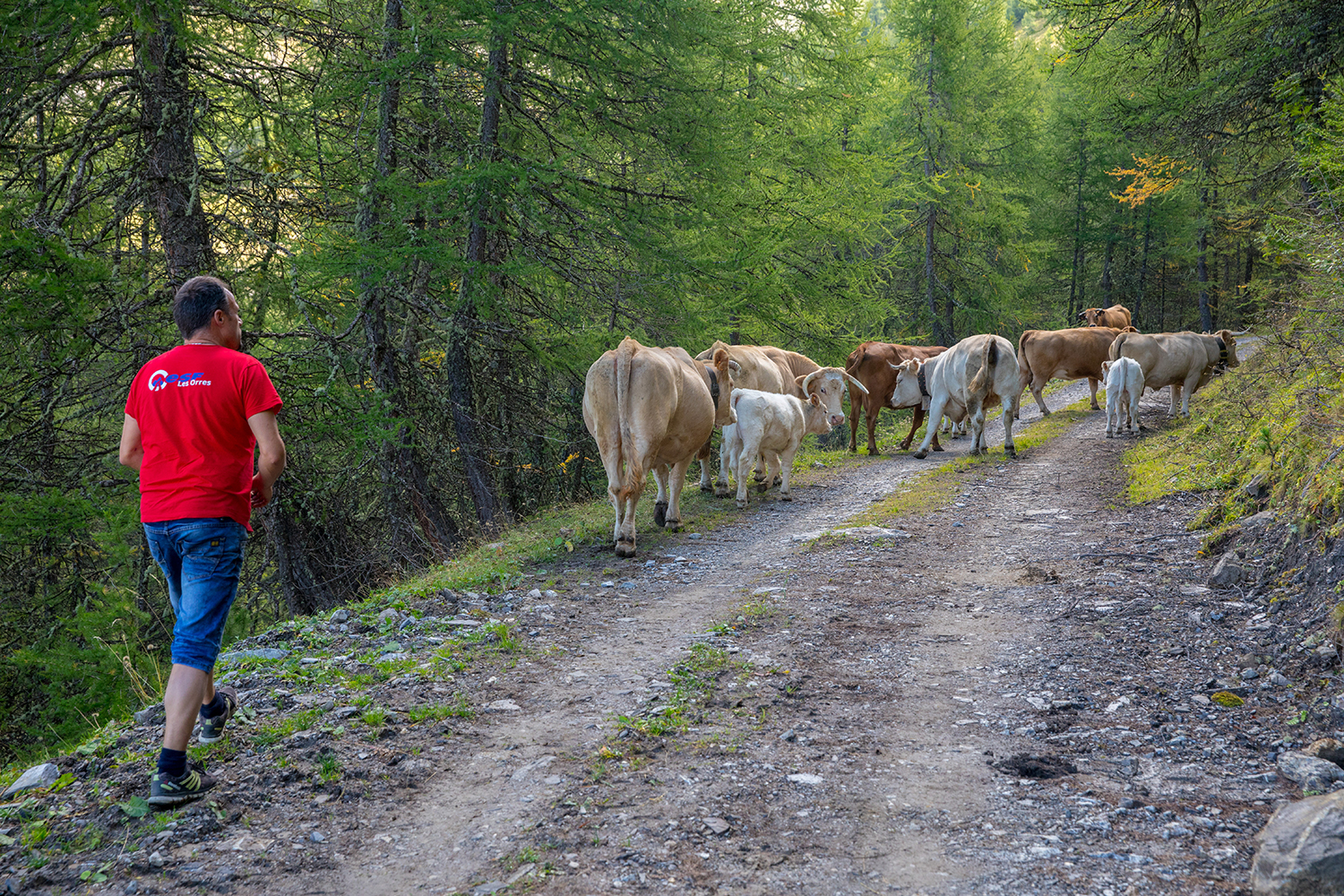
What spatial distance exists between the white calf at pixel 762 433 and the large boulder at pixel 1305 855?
8.66m

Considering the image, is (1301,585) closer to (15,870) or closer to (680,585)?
(680,585)

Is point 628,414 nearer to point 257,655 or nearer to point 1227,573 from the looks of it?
point 257,655

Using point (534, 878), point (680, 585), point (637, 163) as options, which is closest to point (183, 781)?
point (534, 878)

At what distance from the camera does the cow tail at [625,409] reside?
28.4ft

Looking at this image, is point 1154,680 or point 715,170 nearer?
point 1154,680

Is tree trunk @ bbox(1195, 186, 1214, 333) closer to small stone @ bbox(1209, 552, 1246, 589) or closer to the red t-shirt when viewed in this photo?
small stone @ bbox(1209, 552, 1246, 589)

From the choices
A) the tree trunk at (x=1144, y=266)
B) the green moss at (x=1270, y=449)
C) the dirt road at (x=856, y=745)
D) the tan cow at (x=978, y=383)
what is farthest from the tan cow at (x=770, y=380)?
the tree trunk at (x=1144, y=266)

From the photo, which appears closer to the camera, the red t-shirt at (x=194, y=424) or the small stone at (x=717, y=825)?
the small stone at (x=717, y=825)

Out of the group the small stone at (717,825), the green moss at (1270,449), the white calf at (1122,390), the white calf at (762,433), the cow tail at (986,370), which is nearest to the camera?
the small stone at (717,825)

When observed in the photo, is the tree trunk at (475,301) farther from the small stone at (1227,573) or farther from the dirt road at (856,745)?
the small stone at (1227,573)

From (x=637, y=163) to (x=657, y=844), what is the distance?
10960 mm

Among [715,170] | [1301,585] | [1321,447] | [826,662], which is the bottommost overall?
[826,662]

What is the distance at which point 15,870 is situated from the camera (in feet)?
10.7

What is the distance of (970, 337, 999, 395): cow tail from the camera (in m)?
14.2
